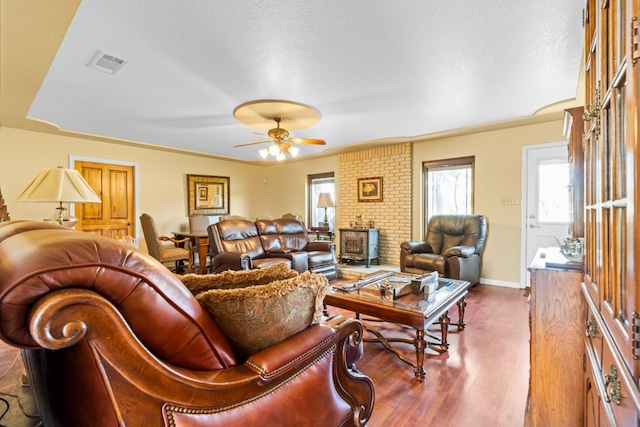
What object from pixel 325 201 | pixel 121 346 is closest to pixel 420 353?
pixel 121 346

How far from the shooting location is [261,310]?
874 millimetres

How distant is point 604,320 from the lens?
0.79 meters

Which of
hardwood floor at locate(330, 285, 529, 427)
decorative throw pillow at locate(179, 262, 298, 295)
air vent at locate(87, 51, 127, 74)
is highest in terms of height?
air vent at locate(87, 51, 127, 74)

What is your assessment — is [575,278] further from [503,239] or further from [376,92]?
[503,239]

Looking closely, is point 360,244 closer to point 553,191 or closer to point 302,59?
point 553,191

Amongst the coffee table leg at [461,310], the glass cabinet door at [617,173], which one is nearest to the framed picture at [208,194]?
the coffee table leg at [461,310]

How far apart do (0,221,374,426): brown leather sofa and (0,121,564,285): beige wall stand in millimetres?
4296

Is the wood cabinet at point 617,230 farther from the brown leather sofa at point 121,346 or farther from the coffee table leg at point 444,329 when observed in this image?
the coffee table leg at point 444,329

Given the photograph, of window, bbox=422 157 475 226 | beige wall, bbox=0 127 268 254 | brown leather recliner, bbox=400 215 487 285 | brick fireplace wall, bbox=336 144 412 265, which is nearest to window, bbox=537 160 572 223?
brown leather recliner, bbox=400 215 487 285

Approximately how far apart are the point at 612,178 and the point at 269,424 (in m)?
1.12

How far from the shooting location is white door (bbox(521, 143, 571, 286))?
3.80 metres

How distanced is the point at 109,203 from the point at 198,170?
5.75 ft

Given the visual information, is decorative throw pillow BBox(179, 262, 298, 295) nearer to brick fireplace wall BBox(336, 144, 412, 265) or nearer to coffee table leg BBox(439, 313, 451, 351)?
coffee table leg BBox(439, 313, 451, 351)

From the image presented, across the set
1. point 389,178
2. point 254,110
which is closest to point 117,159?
point 254,110
